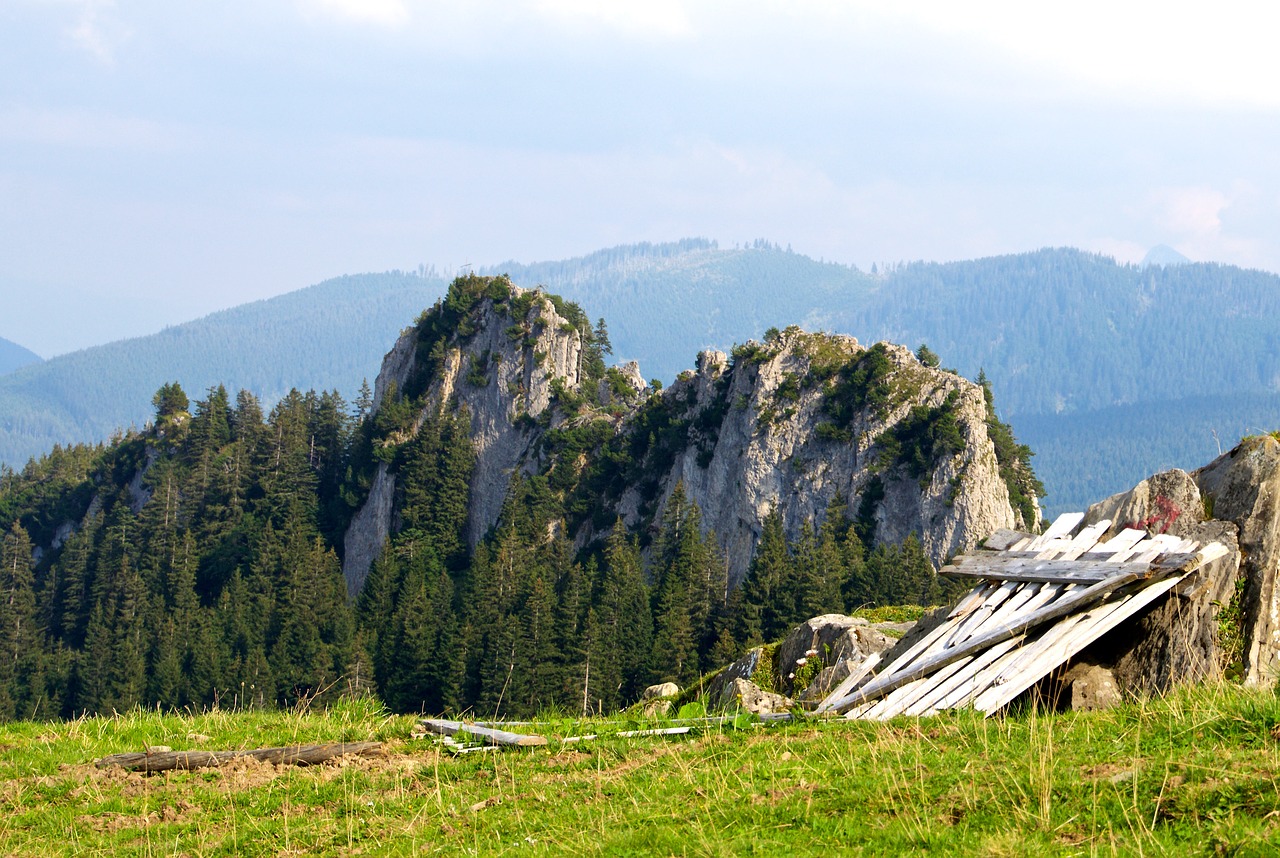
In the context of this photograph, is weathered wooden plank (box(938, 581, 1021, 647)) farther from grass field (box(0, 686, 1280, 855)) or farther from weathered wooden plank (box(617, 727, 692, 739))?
weathered wooden plank (box(617, 727, 692, 739))

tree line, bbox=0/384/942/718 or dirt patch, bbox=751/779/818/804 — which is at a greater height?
dirt patch, bbox=751/779/818/804

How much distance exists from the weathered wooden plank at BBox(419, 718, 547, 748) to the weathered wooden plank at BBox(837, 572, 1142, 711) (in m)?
3.21

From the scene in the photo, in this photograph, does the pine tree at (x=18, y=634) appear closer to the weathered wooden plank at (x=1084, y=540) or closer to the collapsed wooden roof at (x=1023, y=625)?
the collapsed wooden roof at (x=1023, y=625)

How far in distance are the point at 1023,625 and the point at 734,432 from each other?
6277 cm

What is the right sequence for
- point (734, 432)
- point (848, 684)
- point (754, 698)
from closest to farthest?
point (848, 684), point (754, 698), point (734, 432)

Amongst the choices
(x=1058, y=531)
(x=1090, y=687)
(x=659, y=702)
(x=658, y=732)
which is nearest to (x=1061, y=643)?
(x=1090, y=687)

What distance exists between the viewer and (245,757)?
43.2ft

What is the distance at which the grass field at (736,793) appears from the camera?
27.7ft

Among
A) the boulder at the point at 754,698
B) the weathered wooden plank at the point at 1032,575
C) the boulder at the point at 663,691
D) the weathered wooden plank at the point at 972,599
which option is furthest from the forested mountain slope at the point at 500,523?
Answer: the weathered wooden plank at the point at 972,599

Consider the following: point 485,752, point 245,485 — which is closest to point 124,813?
point 485,752

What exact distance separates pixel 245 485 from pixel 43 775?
102m

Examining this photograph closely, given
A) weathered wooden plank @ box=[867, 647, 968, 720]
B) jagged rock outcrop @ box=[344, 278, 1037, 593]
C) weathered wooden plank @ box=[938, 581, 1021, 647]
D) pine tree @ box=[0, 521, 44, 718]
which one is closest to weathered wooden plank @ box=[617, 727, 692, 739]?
weathered wooden plank @ box=[867, 647, 968, 720]

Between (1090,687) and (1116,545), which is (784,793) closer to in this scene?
(1090,687)

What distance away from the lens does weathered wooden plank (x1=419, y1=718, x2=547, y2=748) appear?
12.7 metres
